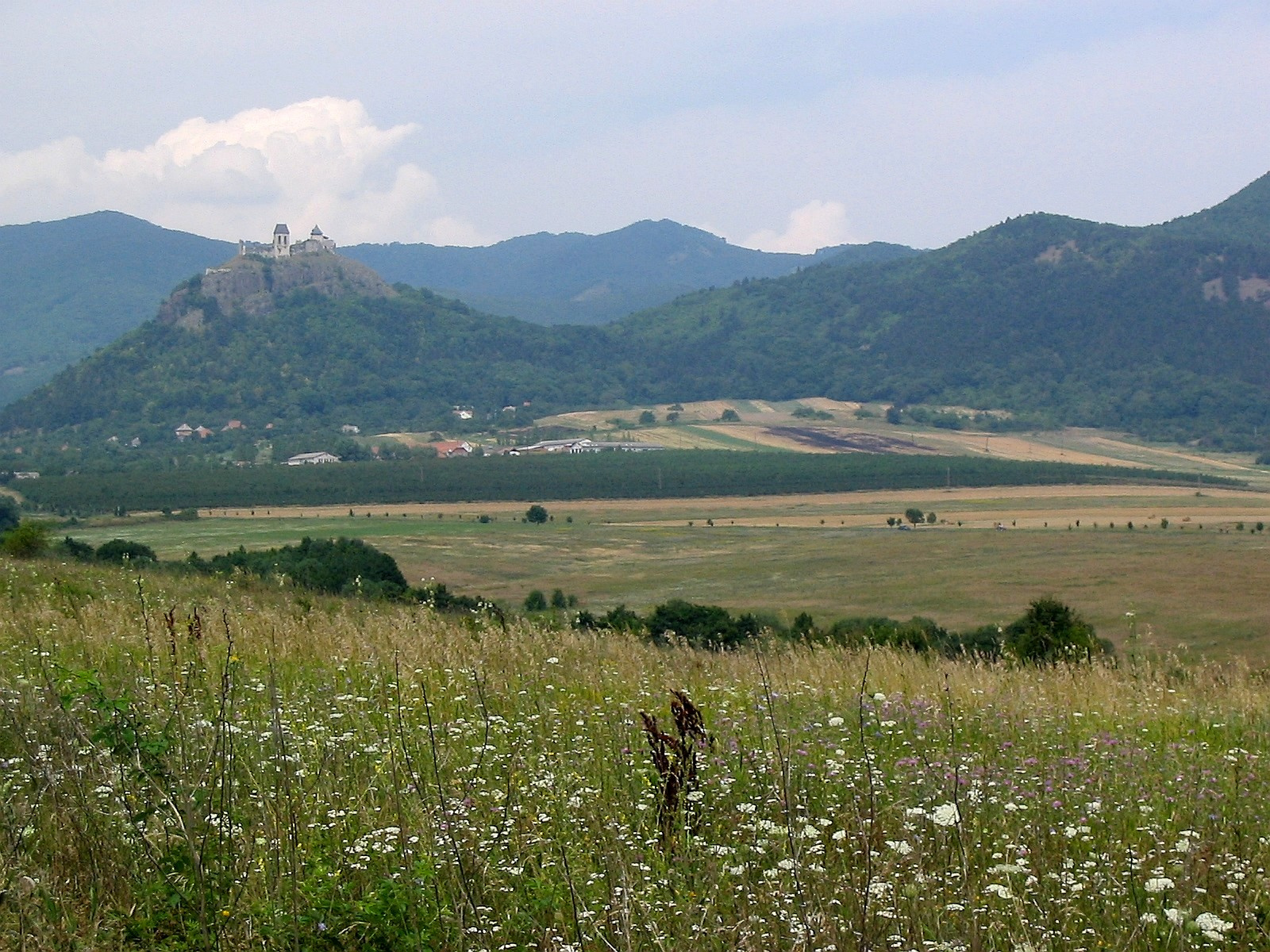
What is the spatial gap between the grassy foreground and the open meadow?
894 inches

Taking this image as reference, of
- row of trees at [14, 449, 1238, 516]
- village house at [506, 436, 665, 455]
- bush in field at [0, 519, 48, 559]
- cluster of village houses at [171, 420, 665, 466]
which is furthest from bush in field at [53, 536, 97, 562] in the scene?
village house at [506, 436, 665, 455]

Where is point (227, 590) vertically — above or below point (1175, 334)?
below

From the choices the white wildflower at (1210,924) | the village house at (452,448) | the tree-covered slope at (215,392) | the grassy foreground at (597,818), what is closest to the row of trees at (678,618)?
the grassy foreground at (597,818)

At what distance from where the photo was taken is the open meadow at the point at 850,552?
131ft

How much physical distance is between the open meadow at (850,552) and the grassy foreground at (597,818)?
22711 mm

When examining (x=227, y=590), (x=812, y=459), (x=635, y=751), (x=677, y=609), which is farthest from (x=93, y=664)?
(x=812, y=459)

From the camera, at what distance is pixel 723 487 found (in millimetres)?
104500

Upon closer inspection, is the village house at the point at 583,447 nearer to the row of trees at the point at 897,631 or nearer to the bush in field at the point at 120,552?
the bush in field at the point at 120,552

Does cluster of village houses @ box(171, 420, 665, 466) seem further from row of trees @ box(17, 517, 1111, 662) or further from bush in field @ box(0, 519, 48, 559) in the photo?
bush in field @ box(0, 519, 48, 559)

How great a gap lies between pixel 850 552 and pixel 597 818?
5597cm

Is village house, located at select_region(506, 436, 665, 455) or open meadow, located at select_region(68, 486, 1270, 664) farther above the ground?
village house, located at select_region(506, 436, 665, 455)

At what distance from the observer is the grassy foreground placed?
12.5 feet

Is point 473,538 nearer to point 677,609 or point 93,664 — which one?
point 677,609

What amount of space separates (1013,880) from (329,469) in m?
118
